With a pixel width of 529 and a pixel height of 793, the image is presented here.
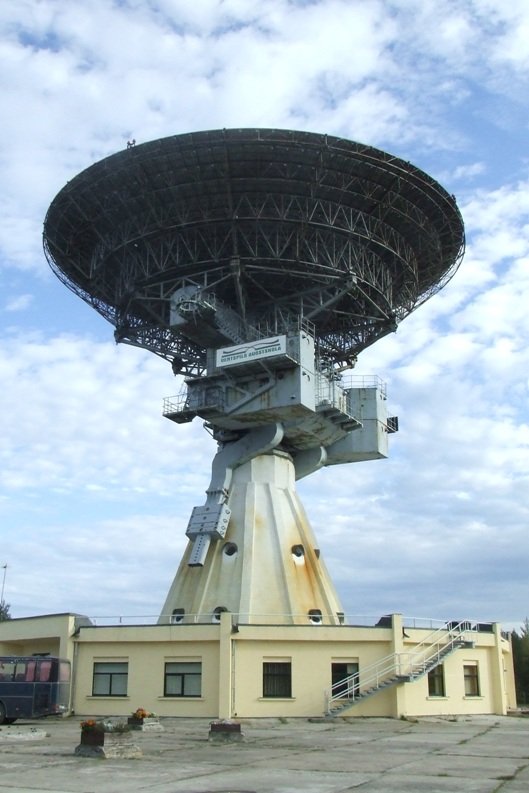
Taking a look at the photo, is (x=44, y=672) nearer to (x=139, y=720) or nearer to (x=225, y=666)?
(x=139, y=720)

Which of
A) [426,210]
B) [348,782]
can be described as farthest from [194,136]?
[348,782]

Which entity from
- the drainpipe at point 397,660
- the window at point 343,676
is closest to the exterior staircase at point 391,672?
the window at point 343,676

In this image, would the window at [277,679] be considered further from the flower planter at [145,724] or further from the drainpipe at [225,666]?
the flower planter at [145,724]

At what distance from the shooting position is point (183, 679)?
122ft

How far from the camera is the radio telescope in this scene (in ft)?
126

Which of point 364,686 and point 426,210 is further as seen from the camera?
point 426,210

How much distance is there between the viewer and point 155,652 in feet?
124

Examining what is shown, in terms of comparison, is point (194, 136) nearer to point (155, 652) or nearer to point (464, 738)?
point (155, 652)

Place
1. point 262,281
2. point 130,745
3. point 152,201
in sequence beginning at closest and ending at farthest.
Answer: point 130,745 < point 152,201 < point 262,281

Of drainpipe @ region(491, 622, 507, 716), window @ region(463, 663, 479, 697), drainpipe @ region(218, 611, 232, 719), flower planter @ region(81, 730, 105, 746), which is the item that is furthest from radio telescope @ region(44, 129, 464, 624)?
flower planter @ region(81, 730, 105, 746)

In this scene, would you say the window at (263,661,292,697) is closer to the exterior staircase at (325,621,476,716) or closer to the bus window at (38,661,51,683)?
the exterior staircase at (325,621,476,716)

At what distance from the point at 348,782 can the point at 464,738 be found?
12616mm

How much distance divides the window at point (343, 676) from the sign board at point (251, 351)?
14201 mm

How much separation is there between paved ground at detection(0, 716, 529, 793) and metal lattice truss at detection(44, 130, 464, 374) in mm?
21078
